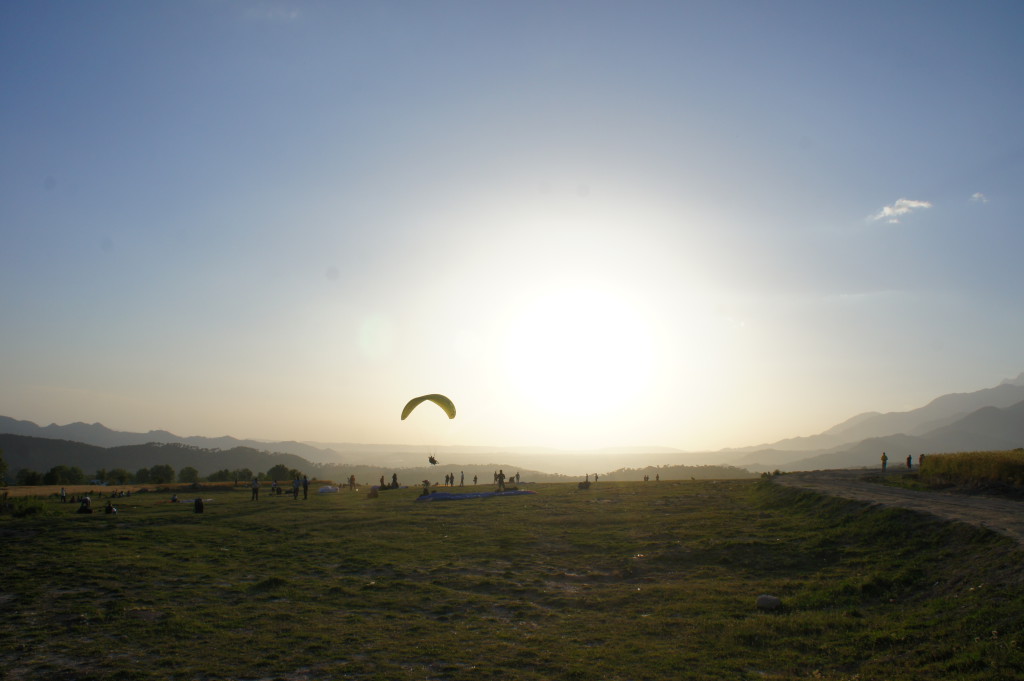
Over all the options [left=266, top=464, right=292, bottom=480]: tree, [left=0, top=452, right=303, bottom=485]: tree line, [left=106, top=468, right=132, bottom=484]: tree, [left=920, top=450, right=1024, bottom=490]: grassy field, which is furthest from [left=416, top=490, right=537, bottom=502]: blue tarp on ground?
[left=106, top=468, right=132, bottom=484]: tree

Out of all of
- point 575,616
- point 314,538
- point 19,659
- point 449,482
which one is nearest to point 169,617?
point 19,659

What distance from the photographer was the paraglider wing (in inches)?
1486

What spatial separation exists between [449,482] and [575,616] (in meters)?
45.0

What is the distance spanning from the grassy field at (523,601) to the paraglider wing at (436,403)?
39.3 feet

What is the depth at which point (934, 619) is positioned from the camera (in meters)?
10.8

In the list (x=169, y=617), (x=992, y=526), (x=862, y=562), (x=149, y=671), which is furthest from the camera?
(x=862, y=562)

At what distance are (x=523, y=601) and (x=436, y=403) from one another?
77.7 ft

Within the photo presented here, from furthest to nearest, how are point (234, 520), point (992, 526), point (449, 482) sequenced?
1. point (449, 482)
2. point (234, 520)
3. point (992, 526)

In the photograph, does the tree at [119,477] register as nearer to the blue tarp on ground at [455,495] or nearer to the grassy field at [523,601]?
the blue tarp on ground at [455,495]

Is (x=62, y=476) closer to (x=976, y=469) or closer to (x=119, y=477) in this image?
(x=119, y=477)

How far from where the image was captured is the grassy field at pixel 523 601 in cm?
1037

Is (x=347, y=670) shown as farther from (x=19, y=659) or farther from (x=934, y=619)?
(x=934, y=619)

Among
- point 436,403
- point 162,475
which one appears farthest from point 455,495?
point 162,475

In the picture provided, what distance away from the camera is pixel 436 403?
125ft
